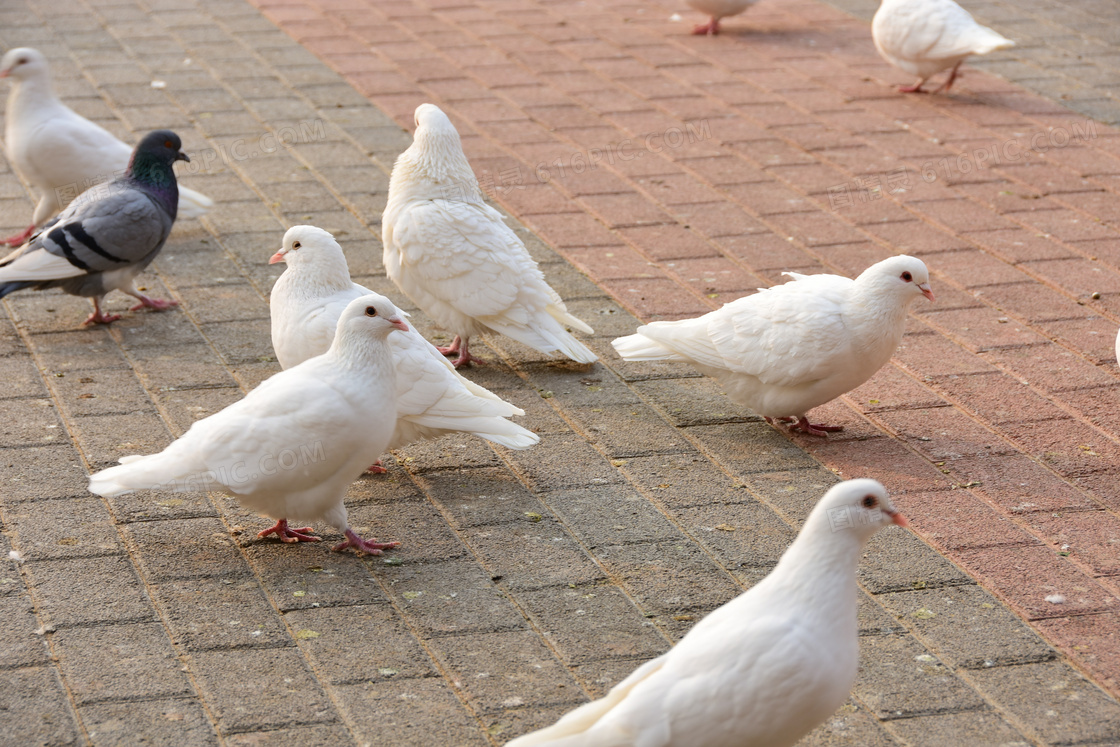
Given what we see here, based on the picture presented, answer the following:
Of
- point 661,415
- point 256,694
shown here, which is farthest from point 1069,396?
point 256,694

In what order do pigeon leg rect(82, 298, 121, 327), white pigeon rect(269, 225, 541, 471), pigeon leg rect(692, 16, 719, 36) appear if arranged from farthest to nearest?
pigeon leg rect(692, 16, 719, 36) → pigeon leg rect(82, 298, 121, 327) → white pigeon rect(269, 225, 541, 471)

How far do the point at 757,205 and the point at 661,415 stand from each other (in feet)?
8.49

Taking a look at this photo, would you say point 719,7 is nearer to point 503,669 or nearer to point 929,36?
point 929,36

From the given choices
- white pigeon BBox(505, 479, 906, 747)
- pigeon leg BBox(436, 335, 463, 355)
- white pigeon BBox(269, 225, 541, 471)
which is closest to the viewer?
white pigeon BBox(505, 479, 906, 747)

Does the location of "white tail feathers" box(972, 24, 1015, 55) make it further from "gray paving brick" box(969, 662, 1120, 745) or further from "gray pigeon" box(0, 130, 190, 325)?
"gray paving brick" box(969, 662, 1120, 745)

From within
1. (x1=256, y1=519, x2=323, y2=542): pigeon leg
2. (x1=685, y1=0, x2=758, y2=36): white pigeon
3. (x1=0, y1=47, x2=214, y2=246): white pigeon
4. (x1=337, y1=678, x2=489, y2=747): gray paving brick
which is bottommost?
A: (x1=256, y1=519, x2=323, y2=542): pigeon leg

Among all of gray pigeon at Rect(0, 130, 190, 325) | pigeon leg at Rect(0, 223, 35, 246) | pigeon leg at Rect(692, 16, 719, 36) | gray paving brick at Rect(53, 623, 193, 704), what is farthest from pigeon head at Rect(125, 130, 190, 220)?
pigeon leg at Rect(692, 16, 719, 36)

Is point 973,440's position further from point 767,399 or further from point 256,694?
point 256,694

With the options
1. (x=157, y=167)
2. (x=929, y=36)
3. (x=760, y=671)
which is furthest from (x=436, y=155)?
(x=929, y=36)

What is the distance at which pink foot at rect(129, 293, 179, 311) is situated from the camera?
5973mm

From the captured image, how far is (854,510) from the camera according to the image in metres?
2.93

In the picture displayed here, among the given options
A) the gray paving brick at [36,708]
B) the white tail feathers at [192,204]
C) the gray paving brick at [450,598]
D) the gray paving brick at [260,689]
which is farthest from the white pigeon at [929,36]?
the gray paving brick at [36,708]

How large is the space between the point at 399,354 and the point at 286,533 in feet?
2.55

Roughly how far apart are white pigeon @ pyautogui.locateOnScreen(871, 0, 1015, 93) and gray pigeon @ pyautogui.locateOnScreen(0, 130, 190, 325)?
18.1 ft
